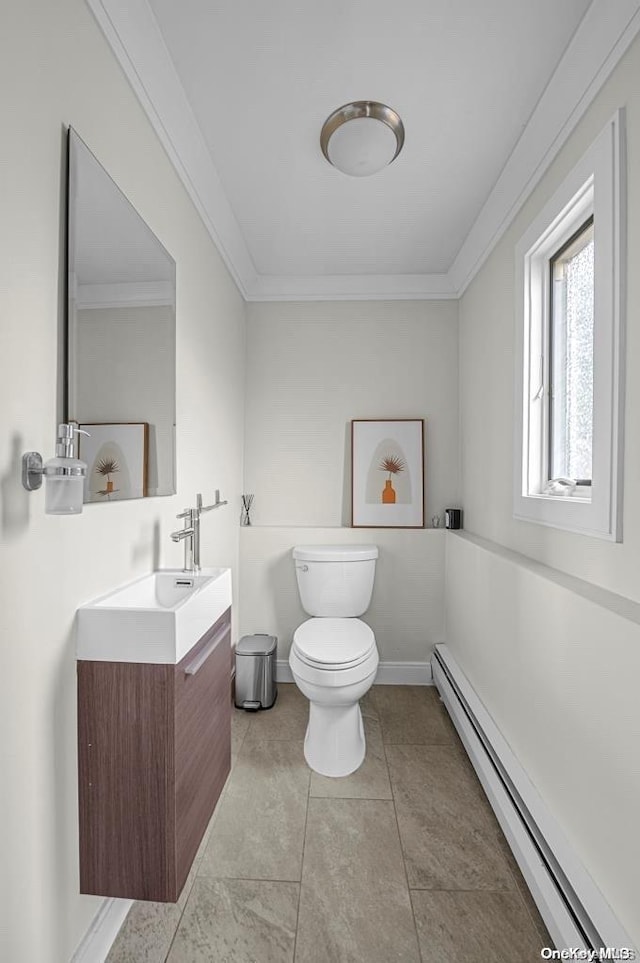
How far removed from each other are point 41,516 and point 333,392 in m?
2.26

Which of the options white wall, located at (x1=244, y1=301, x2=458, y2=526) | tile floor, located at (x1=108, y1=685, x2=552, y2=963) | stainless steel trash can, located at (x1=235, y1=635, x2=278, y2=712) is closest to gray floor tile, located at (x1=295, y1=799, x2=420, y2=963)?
tile floor, located at (x1=108, y1=685, x2=552, y2=963)

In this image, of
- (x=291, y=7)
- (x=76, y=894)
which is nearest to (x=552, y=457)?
(x=291, y=7)

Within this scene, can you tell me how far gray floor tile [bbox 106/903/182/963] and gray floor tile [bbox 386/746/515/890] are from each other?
2.26 ft

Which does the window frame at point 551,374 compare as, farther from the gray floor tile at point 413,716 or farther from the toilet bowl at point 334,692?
the gray floor tile at point 413,716

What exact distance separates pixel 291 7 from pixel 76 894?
2244mm

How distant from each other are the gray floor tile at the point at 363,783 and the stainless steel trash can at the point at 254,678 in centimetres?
61

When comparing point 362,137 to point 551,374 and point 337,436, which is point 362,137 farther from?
point 337,436

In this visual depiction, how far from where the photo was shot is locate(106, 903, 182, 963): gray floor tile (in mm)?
1335

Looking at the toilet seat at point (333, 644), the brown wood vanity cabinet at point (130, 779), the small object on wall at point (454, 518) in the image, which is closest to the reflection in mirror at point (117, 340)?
the brown wood vanity cabinet at point (130, 779)

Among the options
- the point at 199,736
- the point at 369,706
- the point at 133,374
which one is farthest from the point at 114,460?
the point at 369,706

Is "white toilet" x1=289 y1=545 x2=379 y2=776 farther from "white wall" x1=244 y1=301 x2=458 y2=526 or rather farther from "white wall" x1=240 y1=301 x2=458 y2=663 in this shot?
"white wall" x1=244 y1=301 x2=458 y2=526

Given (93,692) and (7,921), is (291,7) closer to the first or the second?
(93,692)

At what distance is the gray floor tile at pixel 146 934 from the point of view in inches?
52.6

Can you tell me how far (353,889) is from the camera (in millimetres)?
1551
